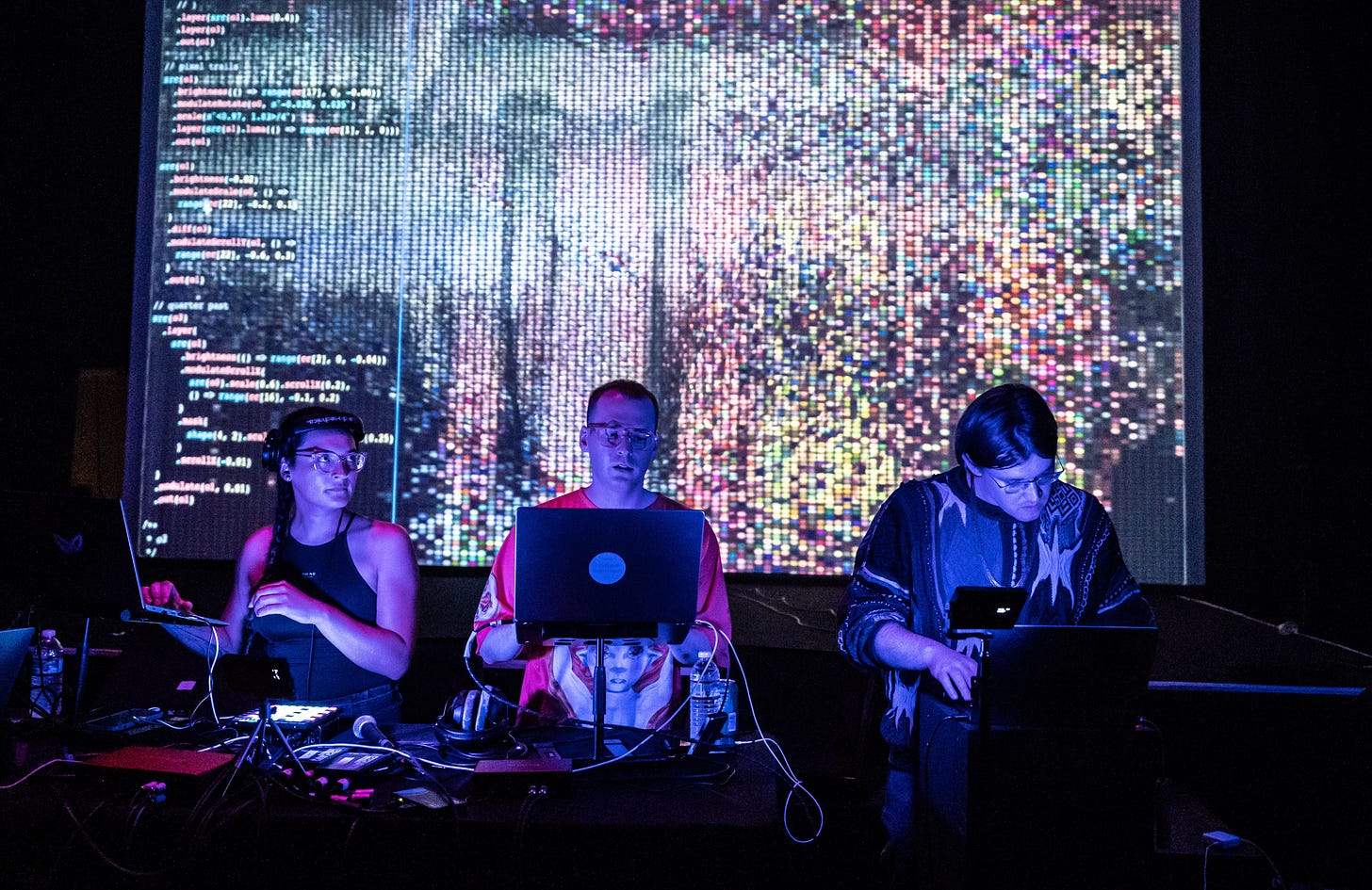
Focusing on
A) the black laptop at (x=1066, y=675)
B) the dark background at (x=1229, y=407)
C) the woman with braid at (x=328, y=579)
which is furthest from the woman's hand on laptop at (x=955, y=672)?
the woman with braid at (x=328, y=579)

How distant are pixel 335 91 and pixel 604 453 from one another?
216cm

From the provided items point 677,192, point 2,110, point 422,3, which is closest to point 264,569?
point 677,192

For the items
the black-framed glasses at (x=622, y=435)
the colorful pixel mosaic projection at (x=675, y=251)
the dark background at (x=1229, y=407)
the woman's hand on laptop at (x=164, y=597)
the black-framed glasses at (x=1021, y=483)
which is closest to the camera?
the black-framed glasses at (x=1021, y=483)

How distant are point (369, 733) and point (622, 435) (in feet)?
3.29

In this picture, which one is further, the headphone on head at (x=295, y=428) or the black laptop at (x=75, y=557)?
the headphone on head at (x=295, y=428)

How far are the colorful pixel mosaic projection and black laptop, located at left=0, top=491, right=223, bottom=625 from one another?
1.64 m

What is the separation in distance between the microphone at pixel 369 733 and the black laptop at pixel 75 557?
359mm

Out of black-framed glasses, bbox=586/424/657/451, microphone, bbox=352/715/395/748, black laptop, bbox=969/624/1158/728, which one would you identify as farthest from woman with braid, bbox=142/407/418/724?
black laptop, bbox=969/624/1158/728

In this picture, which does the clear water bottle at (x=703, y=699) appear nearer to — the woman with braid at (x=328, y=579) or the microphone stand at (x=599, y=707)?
the microphone stand at (x=599, y=707)

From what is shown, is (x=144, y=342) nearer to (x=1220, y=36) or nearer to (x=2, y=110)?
(x=2, y=110)

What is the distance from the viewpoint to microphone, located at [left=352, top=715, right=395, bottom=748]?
6.48 feet

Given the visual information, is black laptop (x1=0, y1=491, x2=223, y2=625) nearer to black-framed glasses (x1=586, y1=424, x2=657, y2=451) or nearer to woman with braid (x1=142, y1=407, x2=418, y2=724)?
woman with braid (x1=142, y1=407, x2=418, y2=724)

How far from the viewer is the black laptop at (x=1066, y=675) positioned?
1.61 metres

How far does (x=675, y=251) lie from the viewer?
12.2ft
